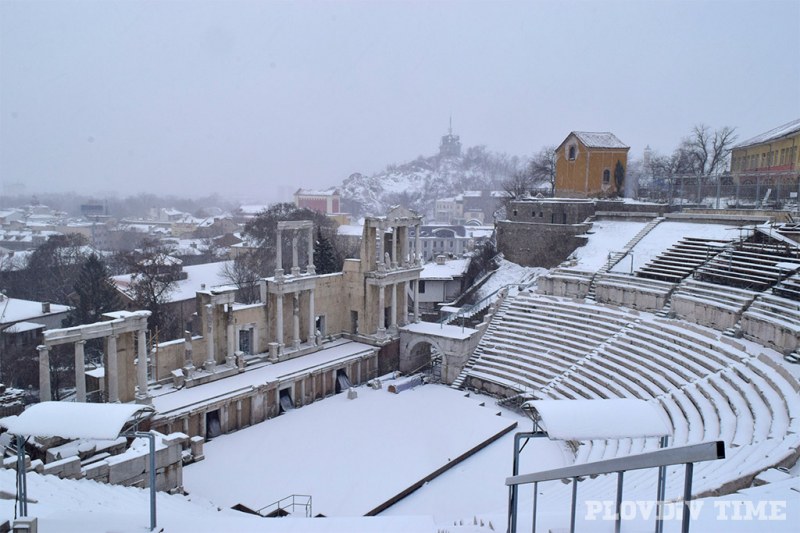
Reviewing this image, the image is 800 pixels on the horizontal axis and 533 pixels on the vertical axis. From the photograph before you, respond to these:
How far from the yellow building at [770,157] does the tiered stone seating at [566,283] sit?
10.6 metres

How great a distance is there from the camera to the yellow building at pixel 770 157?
29.6 m

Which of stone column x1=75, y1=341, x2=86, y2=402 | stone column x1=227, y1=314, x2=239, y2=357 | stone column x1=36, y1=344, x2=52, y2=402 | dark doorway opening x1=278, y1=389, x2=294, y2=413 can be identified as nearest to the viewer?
stone column x1=36, y1=344, x2=52, y2=402

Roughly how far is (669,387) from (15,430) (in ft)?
50.1

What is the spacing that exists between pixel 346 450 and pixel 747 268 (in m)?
15.3

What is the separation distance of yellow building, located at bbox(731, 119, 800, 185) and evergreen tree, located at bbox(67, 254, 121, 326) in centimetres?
3388

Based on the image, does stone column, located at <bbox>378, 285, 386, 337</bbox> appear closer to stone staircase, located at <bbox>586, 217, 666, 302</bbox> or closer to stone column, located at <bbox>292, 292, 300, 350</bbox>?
stone column, located at <bbox>292, 292, 300, 350</bbox>

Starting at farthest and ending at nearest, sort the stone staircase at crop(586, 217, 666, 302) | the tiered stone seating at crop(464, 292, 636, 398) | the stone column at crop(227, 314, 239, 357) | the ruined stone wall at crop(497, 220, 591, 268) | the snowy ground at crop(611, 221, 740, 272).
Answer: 1. the ruined stone wall at crop(497, 220, 591, 268)
2. the snowy ground at crop(611, 221, 740, 272)
3. the stone staircase at crop(586, 217, 666, 302)
4. the stone column at crop(227, 314, 239, 357)
5. the tiered stone seating at crop(464, 292, 636, 398)

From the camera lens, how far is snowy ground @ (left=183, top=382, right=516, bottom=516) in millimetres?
14992

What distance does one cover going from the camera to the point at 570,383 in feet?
65.2

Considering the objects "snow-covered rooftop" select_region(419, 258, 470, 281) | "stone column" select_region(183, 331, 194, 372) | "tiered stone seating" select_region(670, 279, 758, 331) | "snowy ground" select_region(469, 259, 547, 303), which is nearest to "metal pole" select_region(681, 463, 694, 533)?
"tiered stone seating" select_region(670, 279, 758, 331)

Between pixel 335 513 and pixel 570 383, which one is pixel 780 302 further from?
pixel 335 513

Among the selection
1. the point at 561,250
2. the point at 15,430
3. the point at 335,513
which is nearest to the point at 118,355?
the point at 335,513

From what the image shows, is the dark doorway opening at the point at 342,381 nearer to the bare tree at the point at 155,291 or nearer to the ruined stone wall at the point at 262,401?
the ruined stone wall at the point at 262,401

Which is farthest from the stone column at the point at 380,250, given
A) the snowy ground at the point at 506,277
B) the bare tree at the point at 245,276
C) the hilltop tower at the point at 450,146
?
the hilltop tower at the point at 450,146
